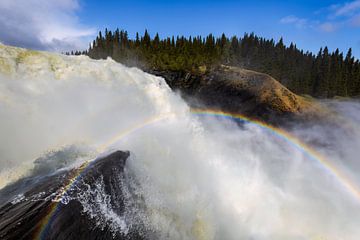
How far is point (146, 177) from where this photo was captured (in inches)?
312

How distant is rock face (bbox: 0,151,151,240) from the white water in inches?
15.7

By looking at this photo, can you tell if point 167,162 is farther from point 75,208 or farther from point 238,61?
point 238,61

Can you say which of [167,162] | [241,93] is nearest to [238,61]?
[241,93]

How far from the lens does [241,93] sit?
3594 centimetres

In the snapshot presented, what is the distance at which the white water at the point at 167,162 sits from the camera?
8.48 m

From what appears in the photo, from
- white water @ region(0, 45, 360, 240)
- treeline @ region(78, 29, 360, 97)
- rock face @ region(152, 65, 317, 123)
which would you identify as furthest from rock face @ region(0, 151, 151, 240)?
treeline @ region(78, 29, 360, 97)

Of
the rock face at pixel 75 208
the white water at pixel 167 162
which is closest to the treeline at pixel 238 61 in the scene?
the white water at pixel 167 162

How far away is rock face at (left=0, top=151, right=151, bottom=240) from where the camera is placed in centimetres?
455

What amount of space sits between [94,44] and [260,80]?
7137 cm

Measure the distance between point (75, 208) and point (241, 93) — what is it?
109 feet

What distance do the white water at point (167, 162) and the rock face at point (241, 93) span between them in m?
13.3

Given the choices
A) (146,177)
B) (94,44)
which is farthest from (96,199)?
(94,44)

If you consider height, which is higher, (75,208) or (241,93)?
(241,93)

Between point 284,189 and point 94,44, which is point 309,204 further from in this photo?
point 94,44
